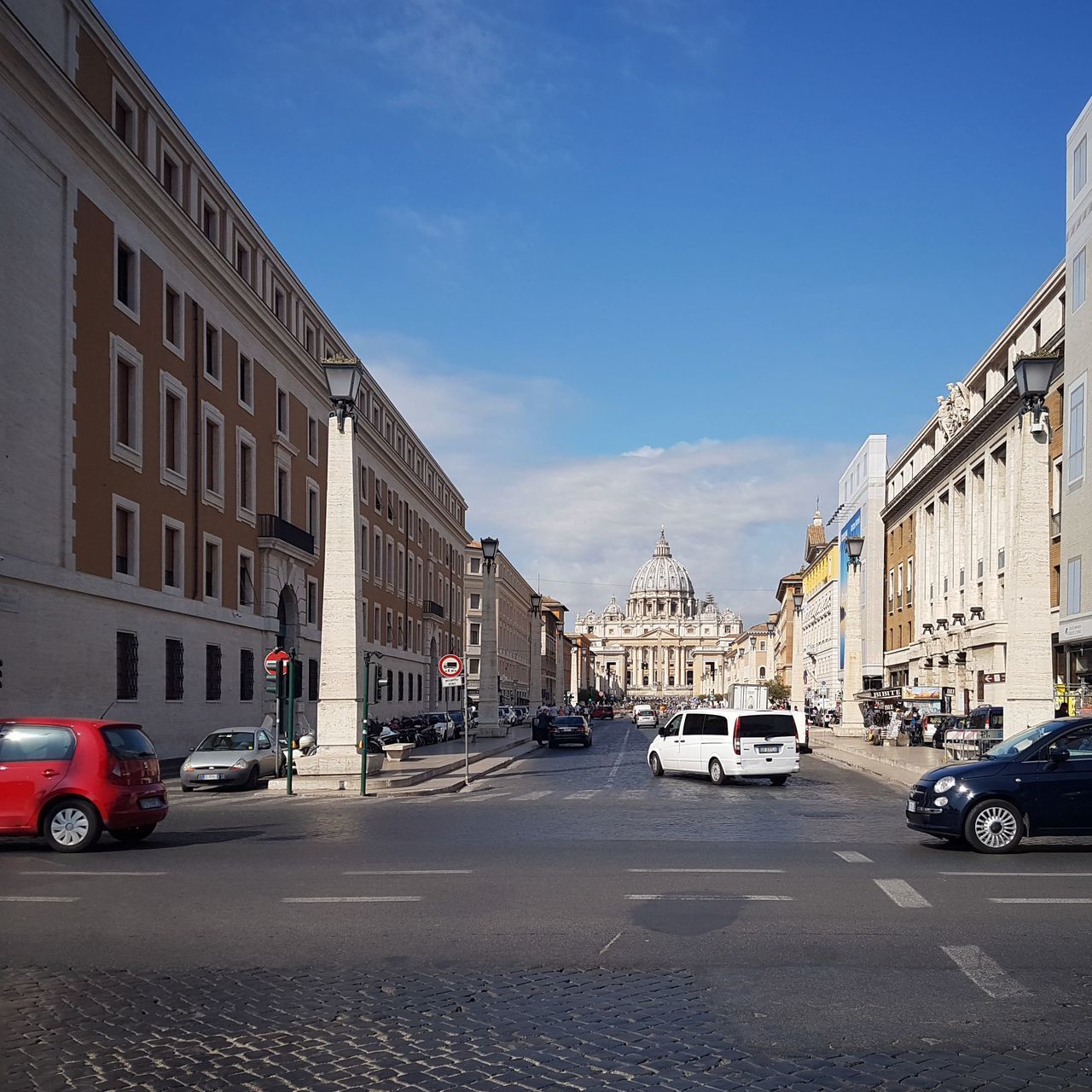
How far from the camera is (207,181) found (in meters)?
39.4

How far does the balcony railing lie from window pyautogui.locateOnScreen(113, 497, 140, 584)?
11.3 metres

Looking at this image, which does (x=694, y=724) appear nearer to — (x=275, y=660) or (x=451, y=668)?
(x=451, y=668)

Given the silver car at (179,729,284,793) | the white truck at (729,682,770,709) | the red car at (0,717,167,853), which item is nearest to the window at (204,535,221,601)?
the silver car at (179,729,284,793)

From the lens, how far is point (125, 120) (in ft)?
110

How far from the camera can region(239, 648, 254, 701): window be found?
139ft

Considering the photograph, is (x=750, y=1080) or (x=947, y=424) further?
(x=947, y=424)

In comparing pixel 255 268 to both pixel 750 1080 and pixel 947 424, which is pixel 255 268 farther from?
pixel 750 1080

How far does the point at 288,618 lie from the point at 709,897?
39876 mm

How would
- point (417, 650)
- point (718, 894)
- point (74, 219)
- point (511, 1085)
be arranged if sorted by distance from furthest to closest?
point (417, 650), point (74, 219), point (718, 894), point (511, 1085)

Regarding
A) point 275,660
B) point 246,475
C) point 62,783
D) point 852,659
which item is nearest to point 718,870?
point 62,783

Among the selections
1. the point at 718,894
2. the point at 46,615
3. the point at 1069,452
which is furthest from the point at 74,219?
the point at 1069,452

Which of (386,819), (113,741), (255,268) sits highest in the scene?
(255,268)

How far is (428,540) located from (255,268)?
130ft

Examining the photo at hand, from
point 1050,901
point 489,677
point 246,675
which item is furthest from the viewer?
point 489,677
